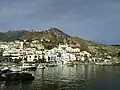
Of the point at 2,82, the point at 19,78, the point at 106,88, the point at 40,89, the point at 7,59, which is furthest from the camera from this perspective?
the point at 7,59

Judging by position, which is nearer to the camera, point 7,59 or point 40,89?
point 40,89

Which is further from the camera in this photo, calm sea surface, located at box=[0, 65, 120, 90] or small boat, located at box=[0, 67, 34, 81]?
small boat, located at box=[0, 67, 34, 81]

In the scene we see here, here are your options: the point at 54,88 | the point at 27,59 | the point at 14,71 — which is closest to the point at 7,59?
the point at 27,59

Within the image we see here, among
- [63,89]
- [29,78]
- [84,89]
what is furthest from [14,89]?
[29,78]

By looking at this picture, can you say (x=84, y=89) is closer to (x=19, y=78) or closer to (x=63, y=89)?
(x=63, y=89)

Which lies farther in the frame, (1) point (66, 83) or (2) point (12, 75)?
(2) point (12, 75)

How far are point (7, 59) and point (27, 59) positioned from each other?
14661 mm

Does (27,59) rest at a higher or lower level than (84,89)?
higher

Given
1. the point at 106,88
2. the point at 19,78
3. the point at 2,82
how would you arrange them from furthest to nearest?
1. the point at 19,78
2. the point at 2,82
3. the point at 106,88

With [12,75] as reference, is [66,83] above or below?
below

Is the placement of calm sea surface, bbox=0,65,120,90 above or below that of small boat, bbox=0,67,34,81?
below

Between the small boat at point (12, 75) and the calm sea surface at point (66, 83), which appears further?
the small boat at point (12, 75)

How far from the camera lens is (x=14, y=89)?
67.8 metres

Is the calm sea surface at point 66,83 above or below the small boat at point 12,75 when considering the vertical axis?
below
